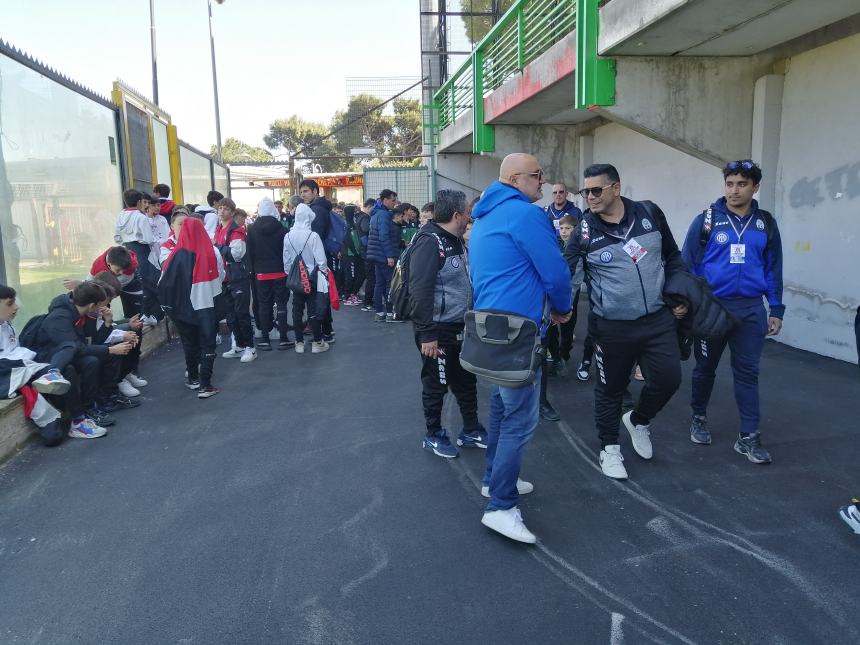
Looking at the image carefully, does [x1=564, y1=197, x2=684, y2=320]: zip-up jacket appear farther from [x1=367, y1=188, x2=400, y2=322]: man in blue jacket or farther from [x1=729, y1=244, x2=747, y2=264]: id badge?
[x1=367, y1=188, x2=400, y2=322]: man in blue jacket

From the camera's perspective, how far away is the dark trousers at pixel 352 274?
12477 millimetres

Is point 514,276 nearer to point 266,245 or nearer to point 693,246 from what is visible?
point 693,246

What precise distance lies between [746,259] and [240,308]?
562 cm

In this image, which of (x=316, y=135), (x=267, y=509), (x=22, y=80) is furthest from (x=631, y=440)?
(x=316, y=135)

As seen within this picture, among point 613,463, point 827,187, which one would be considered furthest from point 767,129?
point 613,463

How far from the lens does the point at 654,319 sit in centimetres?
386

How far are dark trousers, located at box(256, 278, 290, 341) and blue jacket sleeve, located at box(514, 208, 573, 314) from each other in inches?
208

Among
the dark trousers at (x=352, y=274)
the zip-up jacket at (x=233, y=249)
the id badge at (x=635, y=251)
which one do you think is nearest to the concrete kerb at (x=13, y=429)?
the zip-up jacket at (x=233, y=249)

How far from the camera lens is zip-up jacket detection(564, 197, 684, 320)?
3.78 m

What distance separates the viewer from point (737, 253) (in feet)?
13.7

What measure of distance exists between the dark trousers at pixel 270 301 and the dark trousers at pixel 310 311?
0.15 meters

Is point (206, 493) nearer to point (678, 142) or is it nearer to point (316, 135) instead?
point (678, 142)

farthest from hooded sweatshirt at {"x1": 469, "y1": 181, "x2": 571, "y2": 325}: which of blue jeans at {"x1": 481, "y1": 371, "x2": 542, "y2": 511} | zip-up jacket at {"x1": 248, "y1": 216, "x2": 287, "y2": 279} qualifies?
zip-up jacket at {"x1": 248, "y1": 216, "x2": 287, "y2": 279}

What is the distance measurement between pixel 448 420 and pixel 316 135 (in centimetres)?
5499
